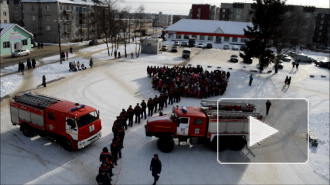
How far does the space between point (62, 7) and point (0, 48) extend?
21.2 meters

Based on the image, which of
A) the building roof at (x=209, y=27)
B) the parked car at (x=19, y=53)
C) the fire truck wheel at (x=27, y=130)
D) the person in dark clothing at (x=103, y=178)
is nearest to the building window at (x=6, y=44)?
the parked car at (x=19, y=53)

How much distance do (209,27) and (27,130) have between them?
228ft

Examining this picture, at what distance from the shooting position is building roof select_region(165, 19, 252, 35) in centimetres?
7556

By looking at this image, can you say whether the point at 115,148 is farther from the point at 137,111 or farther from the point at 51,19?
the point at 51,19

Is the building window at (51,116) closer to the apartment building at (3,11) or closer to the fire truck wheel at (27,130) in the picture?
the fire truck wheel at (27,130)

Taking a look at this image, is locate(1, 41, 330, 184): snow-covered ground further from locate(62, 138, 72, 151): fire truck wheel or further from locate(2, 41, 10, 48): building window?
locate(2, 41, 10, 48): building window

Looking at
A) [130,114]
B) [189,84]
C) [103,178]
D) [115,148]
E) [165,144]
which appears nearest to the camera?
[103,178]

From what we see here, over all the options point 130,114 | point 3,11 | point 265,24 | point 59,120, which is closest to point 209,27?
point 265,24

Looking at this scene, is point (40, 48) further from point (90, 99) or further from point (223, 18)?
point (223, 18)

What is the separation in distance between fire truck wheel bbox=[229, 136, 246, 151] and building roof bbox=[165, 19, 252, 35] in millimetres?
65987

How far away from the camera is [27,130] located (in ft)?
51.2

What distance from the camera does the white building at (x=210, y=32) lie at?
74938 mm

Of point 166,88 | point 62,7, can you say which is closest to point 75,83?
point 166,88

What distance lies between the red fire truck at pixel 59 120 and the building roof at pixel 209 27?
64811 mm
